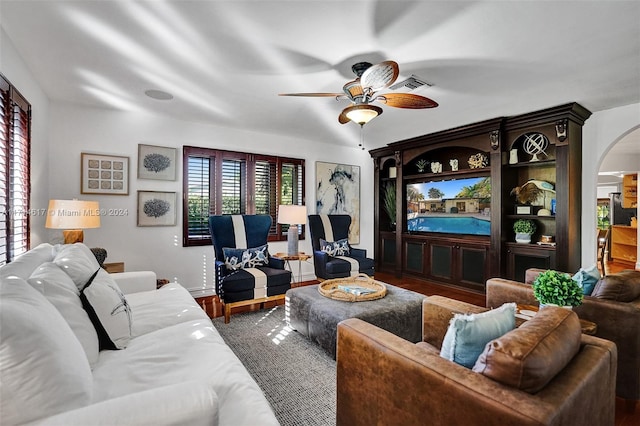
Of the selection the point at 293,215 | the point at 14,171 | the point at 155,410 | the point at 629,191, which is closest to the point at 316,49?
the point at 293,215

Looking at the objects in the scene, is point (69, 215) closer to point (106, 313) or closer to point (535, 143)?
point (106, 313)

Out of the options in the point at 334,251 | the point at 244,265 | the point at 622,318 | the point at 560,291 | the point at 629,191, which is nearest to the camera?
the point at 560,291

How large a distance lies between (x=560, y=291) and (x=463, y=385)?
1178 millimetres

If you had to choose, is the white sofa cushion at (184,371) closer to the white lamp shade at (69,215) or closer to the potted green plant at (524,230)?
the white lamp shade at (69,215)

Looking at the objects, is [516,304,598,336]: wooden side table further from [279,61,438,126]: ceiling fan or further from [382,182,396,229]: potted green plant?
[382,182,396,229]: potted green plant

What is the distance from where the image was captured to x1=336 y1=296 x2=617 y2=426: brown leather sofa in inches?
37.3

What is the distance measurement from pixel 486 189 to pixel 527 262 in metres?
1.19

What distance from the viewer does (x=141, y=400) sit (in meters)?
0.94

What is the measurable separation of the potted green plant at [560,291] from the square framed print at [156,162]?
13.9ft

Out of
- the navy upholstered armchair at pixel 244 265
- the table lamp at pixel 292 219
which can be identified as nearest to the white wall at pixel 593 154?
the table lamp at pixel 292 219

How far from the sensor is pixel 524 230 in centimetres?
416

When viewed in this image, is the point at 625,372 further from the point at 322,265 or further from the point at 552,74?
the point at 322,265

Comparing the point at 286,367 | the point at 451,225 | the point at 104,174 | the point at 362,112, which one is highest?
the point at 362,112

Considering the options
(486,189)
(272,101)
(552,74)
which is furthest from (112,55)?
(486,189)
